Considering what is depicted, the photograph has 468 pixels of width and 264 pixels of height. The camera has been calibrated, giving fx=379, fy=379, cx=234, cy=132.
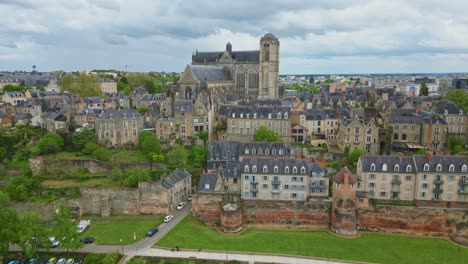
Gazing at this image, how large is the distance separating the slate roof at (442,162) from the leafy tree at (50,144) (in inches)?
1971

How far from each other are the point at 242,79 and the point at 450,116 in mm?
53172

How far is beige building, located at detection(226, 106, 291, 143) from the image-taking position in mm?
64312

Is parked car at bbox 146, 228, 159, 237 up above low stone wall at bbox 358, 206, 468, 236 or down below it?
below

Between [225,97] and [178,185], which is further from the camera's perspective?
[225,97]

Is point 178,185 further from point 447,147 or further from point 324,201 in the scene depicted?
point 447,147

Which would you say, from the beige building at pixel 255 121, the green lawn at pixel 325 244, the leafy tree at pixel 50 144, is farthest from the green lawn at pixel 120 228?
the beige building at pixel 255 121

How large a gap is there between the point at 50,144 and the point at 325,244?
41644 mm

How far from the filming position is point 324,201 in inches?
1786

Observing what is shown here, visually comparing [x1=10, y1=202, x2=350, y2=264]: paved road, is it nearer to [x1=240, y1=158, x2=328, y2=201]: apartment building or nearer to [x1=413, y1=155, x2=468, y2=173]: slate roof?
[x1=240, y1=158, x2=328, y2=201]: apartment building

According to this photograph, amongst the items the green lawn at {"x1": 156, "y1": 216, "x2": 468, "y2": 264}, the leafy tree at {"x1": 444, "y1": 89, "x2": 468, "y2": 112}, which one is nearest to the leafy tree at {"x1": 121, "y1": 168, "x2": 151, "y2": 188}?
the green lawn at {"x1": 156, "y1": 216, "x2": 468, "y2": 264}

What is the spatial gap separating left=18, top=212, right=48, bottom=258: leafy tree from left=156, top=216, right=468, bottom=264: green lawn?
11427 millimetres

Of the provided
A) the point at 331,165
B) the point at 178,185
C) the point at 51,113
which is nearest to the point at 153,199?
the point at 178,185

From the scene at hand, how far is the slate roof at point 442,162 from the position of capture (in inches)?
1767

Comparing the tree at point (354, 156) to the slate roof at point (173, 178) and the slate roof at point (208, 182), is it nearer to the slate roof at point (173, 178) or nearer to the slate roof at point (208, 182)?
the slate roof at point (208, 182)
